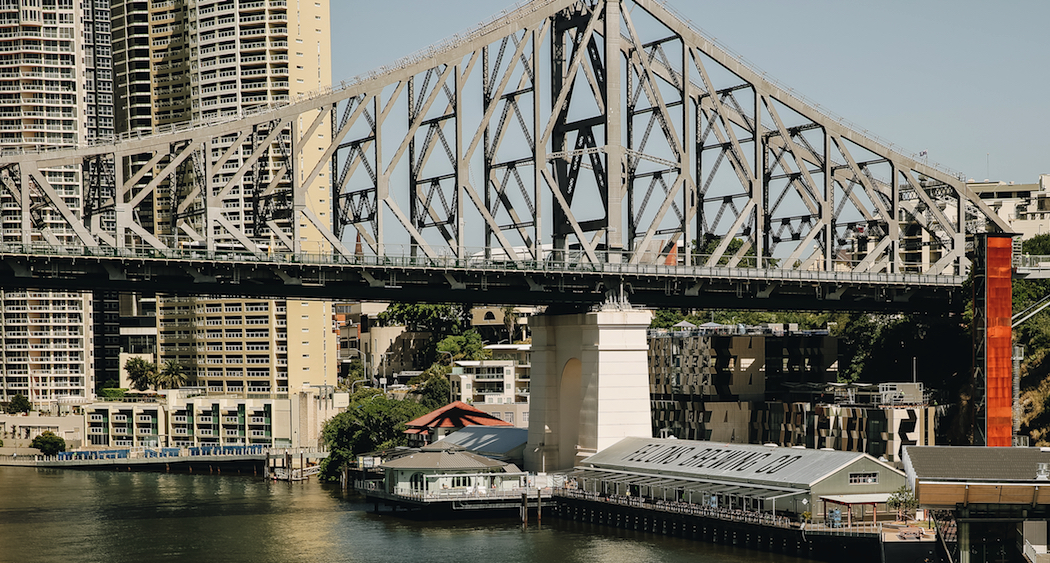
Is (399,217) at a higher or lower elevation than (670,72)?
lower

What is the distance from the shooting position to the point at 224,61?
180875 millimetres

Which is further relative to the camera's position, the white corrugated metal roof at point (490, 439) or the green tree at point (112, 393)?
the green tree at point (112, 393)

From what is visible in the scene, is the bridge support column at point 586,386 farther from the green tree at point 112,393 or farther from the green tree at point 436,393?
the green tree at point 112,393

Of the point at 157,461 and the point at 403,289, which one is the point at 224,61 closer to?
the point at 157,461

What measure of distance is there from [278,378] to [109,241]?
90645mm

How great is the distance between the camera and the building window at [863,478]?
78.1 meters

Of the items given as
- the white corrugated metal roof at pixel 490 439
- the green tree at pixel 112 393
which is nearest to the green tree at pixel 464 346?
the green tree at pixel 112 393

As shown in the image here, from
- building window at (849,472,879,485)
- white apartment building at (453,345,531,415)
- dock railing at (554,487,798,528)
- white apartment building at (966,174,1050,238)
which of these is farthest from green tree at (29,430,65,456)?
building window at (849,472,879,485)

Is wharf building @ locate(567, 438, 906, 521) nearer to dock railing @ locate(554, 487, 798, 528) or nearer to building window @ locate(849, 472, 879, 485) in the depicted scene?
building window @ locate(849, 472, 879, 485)

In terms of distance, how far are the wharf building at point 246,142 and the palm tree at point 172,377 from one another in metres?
1.69

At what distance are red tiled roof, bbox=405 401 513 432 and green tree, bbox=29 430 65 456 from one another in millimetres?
52926

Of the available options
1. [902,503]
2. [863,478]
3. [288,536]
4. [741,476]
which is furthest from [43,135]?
[902,503]

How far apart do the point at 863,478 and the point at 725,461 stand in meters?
10.4

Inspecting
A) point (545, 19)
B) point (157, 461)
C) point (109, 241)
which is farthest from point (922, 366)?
point (157, 461)
